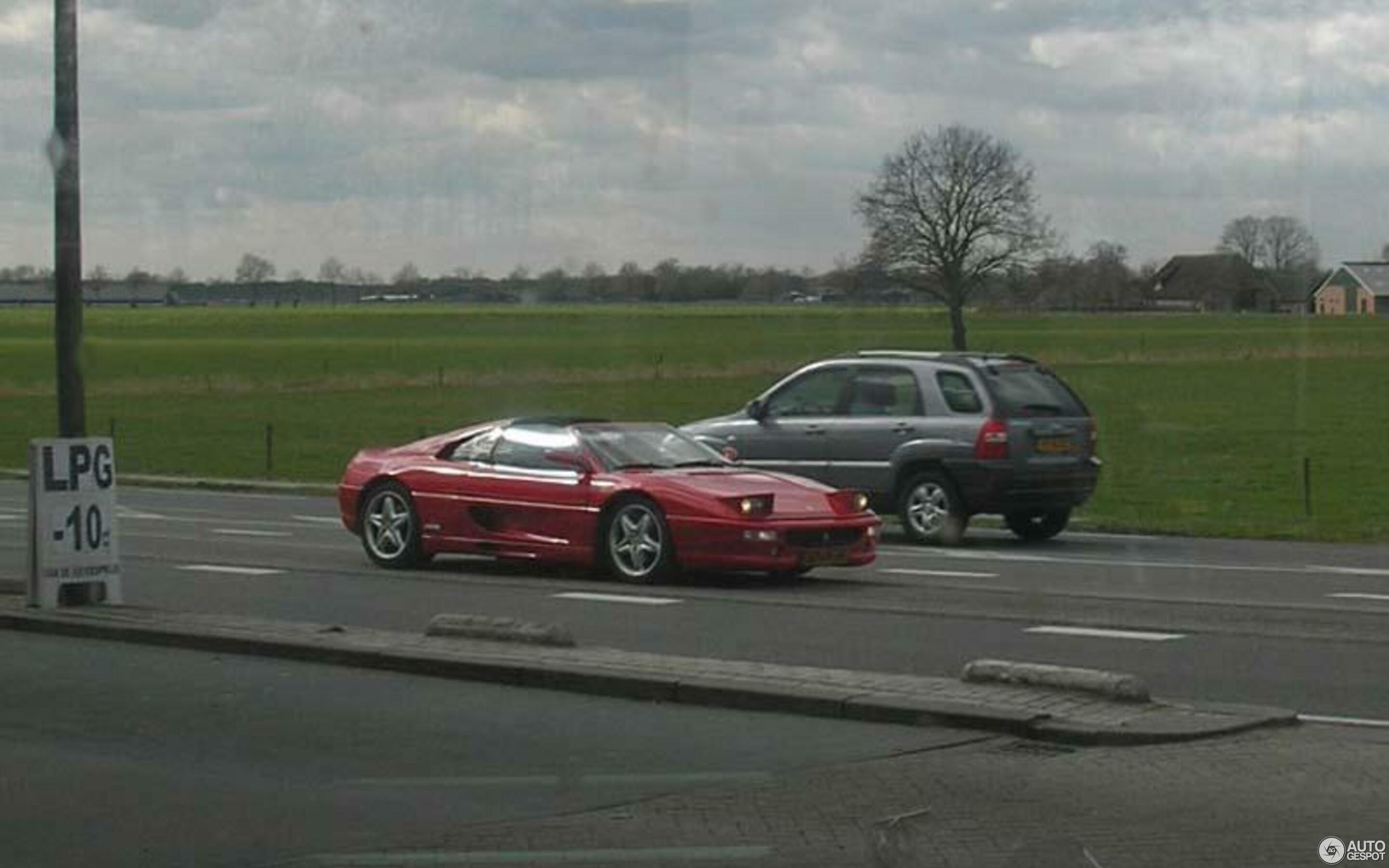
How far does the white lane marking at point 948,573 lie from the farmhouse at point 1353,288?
2211cm

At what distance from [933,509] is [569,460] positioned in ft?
17.1

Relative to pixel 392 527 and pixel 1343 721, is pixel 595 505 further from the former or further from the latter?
pixel 1343 721

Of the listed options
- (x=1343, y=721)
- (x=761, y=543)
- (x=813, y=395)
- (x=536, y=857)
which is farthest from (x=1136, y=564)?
(x=536, y=857)

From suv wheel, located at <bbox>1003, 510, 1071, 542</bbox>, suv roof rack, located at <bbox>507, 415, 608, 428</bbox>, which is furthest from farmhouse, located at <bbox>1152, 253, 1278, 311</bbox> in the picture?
suv roof rack, located at <bbox>507, 415, 608, 428</bbox>

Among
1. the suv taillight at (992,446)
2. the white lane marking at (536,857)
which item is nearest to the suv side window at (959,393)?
the suv taillight at (992,446)

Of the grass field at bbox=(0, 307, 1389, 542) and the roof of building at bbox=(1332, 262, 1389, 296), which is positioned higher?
the roof of building at bbox=(1332, 262, 1389, 296)

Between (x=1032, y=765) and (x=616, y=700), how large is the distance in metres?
2.68

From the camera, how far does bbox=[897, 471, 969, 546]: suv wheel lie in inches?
834

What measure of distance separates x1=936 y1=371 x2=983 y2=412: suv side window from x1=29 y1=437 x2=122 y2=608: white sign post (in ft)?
31.1

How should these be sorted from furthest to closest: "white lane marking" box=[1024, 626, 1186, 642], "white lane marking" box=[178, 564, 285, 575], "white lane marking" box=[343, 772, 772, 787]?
"white lane marking" box=[178, 564, 285, 575], "white lane marking" box=[1024, 626, 1186, 642], "white lane marking" box=[343, 772, 772, 787]

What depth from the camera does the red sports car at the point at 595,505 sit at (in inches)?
652

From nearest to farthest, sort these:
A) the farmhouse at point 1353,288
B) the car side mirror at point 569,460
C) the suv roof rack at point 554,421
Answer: the car side mirror at point 569,460 < the suv roof rack at point 554,421 < the farmhouse at point 1353,288

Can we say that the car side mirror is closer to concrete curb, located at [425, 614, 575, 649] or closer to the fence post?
concrete curb, located at [425, 614, 575, 649]

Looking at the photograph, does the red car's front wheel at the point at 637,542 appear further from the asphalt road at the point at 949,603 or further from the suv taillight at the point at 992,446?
the suv taillight at the point at 992,446
